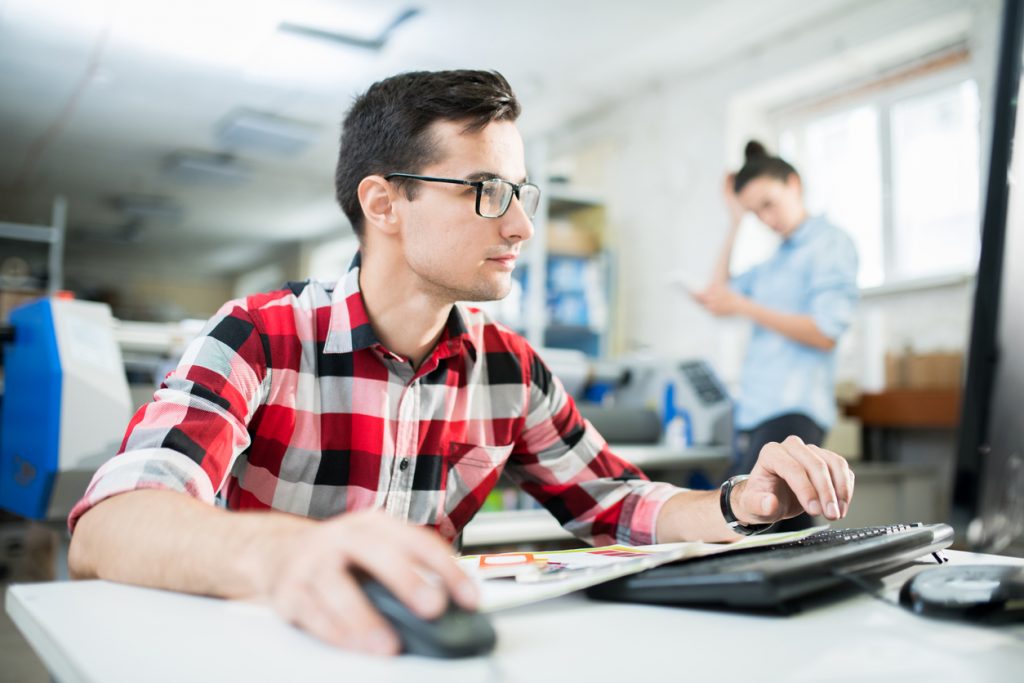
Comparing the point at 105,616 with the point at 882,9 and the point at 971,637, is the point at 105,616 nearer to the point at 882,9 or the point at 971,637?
the point at 971,637

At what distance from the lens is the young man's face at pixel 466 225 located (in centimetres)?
97

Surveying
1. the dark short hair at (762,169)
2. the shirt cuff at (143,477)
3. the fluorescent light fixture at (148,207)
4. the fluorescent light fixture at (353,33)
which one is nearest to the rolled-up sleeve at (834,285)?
the dark short hair at (762,169)

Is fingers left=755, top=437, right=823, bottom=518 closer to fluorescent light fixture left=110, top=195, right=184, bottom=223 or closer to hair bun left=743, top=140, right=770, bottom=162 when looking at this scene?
hair bun left=743, top=140, right=770, bottom=162

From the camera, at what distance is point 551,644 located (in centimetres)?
41

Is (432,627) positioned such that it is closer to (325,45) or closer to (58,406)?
(58,406)

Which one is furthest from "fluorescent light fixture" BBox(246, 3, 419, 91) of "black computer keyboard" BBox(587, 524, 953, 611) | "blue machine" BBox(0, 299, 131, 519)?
"black computer keyboard" BBox(587, 524, 953, 611)

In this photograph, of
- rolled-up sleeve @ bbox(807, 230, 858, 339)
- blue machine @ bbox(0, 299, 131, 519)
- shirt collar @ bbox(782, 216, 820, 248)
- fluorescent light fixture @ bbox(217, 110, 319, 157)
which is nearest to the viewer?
blue machine @ bbox(0, 299, 131, 519)

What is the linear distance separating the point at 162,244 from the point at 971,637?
32.8 feet

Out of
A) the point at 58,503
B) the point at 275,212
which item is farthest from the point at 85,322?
the point at 275,212

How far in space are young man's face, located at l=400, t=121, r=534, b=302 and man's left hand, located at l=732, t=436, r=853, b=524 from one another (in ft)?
1.27

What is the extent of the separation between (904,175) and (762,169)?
141 centimetres

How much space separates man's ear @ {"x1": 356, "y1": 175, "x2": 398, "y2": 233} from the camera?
103 centimetres

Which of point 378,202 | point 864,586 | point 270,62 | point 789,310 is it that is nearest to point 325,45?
point 270,62

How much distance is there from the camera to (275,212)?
7605 mm
